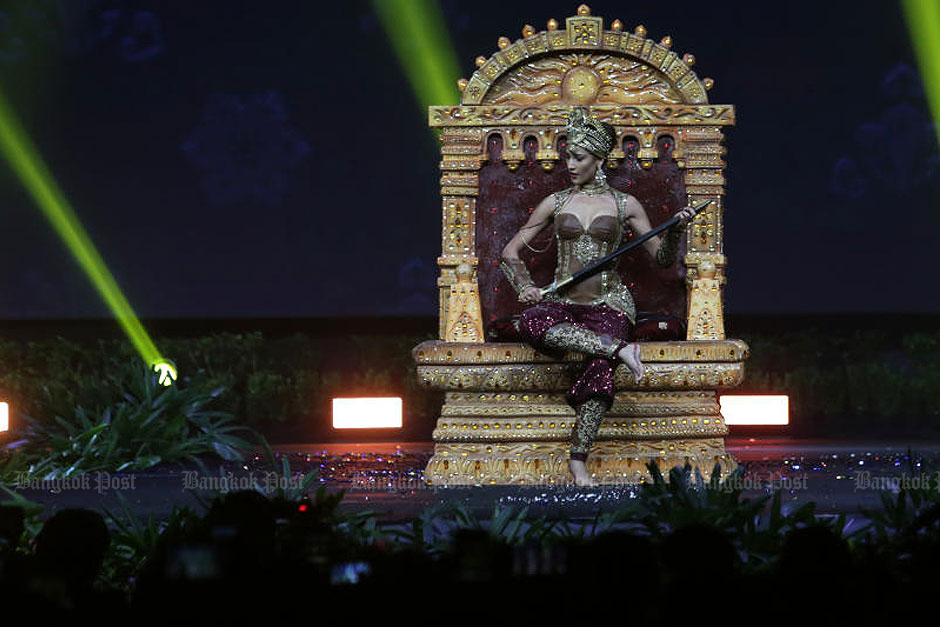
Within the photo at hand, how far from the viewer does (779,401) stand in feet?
20.8

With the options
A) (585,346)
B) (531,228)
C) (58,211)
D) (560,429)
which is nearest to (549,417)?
(560,429)

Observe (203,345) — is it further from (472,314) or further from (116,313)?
(472,314)

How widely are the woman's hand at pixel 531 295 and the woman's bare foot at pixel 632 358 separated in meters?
0.53

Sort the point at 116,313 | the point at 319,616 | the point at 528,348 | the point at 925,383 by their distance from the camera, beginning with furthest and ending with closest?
the point at 116,313 → the point at 925,383 → the point at 528,348 → the point at 319,616

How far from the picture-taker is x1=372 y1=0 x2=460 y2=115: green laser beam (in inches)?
307

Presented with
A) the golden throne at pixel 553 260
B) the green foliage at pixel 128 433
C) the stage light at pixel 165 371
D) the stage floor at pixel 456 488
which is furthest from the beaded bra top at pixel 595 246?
the stage light at pixel 165 371

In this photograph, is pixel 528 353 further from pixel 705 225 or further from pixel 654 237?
pixel 705 225

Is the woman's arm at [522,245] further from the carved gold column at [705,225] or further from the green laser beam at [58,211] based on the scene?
the green laser beam at [58,211]

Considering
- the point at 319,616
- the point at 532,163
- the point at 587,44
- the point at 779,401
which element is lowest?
the point at 319,616

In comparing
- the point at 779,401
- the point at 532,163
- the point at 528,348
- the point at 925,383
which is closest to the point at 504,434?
the point at 528,348

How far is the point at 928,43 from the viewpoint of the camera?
7.50 meters

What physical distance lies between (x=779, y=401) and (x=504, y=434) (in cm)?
185

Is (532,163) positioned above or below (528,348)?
above

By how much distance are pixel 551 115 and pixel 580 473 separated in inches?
70.9
